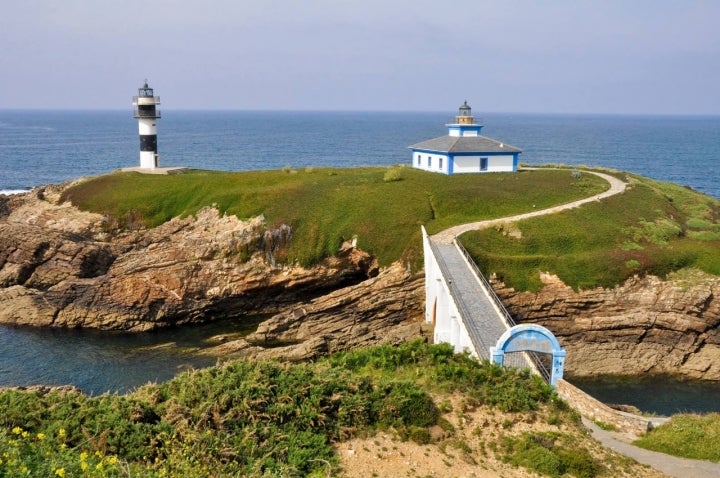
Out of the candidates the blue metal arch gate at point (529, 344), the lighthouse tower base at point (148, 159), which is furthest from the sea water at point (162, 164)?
the lighthouse tower base at point (148, 159)

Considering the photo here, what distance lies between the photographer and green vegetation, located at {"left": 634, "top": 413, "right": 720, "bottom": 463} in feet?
57.7

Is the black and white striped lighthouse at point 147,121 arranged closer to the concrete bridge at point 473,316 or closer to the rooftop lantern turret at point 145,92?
the rooftop lantern turret at point 145,92

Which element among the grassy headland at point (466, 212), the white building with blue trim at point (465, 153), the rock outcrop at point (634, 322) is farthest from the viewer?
the white building with blue trim at point (465, 153)

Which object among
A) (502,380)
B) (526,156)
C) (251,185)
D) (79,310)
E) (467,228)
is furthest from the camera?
(526,156)

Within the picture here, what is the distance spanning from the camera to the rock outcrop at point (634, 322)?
3266cm

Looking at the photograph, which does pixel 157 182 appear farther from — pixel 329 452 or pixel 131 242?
pixel 329 452

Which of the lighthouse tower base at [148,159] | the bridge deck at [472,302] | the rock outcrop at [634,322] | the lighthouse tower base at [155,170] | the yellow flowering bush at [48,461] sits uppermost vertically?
the lighthouse tower base at [148,159]

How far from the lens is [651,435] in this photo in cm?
1905

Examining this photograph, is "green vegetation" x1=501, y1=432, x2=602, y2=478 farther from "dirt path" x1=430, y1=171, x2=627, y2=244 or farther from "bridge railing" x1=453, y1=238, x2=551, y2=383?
"dirt path" x1=430, y1=171, x2=627, y2=244

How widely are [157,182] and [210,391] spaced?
39.1 metres

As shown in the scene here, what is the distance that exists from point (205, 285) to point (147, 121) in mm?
27165

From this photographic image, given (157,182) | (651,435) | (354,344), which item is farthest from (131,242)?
(651,435)

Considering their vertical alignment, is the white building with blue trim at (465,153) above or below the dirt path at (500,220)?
above

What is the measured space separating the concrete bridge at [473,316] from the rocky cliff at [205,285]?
2930 mm
